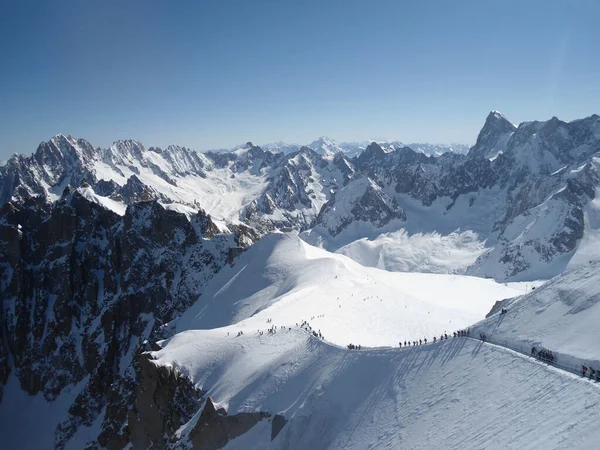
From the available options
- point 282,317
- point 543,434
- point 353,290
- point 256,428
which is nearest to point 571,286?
point 543,434

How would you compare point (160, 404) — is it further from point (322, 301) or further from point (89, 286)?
point (89, 286)

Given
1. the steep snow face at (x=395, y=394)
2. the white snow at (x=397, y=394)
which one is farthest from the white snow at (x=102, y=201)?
the white snow at (x=397, y=394)

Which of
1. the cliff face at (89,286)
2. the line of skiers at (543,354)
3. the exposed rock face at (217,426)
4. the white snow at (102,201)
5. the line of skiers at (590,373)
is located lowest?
the line of skiers at (590,373)

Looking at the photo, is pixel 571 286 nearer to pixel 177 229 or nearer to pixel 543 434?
pixel 543 434

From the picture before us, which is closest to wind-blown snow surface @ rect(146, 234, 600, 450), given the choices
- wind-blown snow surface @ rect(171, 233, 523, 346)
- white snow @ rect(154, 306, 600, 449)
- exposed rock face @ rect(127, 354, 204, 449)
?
white snow @ rect(154, 306, 600, 449)

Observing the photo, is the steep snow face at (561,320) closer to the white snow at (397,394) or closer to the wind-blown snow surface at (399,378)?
the wind-blown snow surface at (399,378)

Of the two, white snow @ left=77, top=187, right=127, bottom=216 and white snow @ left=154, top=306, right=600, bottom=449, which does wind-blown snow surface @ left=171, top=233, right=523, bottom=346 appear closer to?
white snow @ left=154, top=306, right=600, bottom=449
